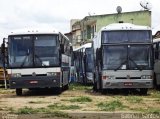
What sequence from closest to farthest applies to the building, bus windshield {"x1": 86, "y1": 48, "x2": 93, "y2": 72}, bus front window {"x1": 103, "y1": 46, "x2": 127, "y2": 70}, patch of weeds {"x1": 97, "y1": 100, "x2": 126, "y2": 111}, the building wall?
patch of weeds {"x1": 97, "y1": 100, "x2": 126, "y2": 111} < bus front window {"x1": 103, "y1": 46, "x2": 127, "y2": 70} < bus windshield {"x1": 86, "y1": 48, "x2": 93, "y2": 72} < the building wall < the building

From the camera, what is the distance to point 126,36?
2814cm

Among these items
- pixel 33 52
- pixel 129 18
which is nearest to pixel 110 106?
pixel 33 52

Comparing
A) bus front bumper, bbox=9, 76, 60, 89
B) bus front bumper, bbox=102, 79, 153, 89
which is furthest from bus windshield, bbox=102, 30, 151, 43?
bus front bumper, bbox=9, 76, 60, 89

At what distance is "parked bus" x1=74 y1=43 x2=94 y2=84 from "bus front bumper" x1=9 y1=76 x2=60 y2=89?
12102 mm

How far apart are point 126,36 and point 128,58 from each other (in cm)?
118

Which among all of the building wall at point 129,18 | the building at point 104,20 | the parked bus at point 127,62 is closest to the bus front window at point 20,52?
the parked bus at point 127,62

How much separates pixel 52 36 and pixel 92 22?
53.2 metres

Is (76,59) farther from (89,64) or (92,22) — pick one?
(92,22)

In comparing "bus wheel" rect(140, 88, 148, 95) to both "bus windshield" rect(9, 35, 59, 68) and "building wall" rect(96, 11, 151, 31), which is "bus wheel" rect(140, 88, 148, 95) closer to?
"bus windshield" rect(9, 35, 59, 68)

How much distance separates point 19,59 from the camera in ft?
91.4

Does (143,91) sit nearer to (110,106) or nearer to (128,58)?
(128,58)

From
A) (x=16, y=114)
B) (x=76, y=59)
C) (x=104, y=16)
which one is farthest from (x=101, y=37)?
(x=104, y=16)

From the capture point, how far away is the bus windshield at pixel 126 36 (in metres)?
27.9

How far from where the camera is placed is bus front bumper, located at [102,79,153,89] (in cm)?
2759
